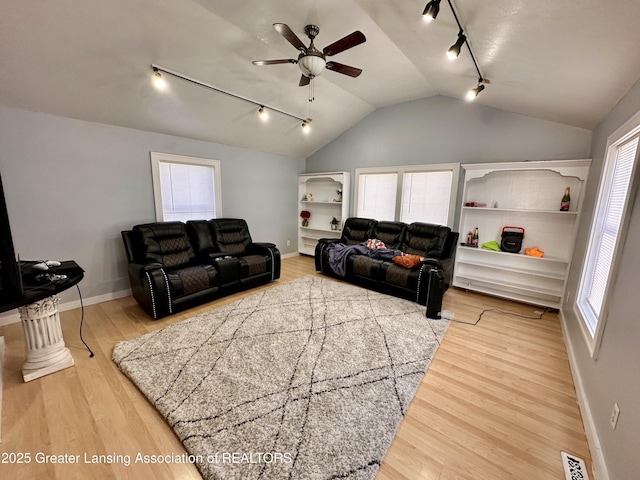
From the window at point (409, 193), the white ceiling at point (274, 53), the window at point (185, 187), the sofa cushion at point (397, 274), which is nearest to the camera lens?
the white ceiling at point (274, 53)

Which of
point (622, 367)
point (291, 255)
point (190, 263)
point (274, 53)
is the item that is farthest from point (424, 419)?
point (291, 255)

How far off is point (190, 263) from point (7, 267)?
2.12m

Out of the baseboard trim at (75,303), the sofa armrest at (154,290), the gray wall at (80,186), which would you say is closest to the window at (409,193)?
the gray wall at (80,186)

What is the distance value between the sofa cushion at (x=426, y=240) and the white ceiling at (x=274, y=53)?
1838 millimetres

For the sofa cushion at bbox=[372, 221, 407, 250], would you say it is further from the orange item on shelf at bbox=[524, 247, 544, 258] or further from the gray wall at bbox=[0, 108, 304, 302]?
the gray wall at bbox=[0, 108, 304, 302]

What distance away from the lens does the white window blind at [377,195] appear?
481cm

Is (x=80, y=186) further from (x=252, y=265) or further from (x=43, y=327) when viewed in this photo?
(x=252, y=265)

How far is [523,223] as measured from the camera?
11.5ft

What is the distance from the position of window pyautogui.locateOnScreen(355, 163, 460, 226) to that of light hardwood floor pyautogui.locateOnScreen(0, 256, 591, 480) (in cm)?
240

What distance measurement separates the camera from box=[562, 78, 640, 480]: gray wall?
3.66ft

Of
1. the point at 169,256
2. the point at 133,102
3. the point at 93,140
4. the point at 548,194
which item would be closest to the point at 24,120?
the point at 93,140

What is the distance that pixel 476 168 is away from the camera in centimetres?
362

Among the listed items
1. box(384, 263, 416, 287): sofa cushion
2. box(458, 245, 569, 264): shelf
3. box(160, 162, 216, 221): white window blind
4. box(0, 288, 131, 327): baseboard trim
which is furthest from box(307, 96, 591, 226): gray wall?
box(0, 288, 131, 327): baseboard trim

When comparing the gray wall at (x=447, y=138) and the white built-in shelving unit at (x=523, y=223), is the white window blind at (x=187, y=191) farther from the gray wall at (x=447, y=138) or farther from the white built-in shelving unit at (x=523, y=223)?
the white built-in shelving unit at (x=523, y=223)
